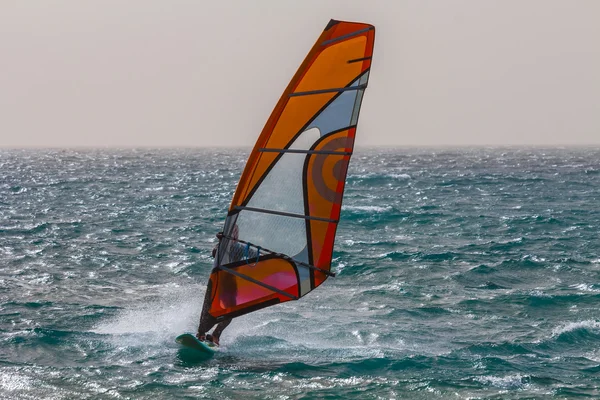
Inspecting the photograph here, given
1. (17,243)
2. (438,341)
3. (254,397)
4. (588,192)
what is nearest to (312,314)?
(438,341)

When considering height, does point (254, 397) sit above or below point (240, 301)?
below

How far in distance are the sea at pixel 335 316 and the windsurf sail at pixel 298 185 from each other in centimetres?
126

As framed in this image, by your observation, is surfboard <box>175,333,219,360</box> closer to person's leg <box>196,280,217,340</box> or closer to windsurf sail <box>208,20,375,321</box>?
person's leg <box>196,280,217,340</box>

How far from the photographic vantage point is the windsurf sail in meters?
8.90

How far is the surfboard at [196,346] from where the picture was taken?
35.3 ft

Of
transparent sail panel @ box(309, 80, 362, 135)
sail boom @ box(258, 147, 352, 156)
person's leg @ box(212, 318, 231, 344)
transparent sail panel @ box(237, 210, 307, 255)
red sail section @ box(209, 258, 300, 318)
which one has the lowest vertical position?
person's leg @ box(212, 318, 231, 344)

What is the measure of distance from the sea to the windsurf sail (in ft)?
4.15

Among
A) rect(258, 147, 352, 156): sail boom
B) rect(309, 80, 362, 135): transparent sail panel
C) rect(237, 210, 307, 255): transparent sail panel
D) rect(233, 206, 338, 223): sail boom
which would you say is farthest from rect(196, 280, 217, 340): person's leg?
rect(309, 80, 362, 135): transparent sail panel

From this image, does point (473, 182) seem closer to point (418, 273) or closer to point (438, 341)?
point (418, 273)

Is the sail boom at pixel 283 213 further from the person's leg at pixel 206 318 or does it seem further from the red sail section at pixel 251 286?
the person's leg at pixel 206 318

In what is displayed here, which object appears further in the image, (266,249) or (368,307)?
(368,307)

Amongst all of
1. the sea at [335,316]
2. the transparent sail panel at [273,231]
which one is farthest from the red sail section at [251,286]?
the sea at [335,316]

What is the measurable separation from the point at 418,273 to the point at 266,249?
881 cm

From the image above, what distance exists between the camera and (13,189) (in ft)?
157
